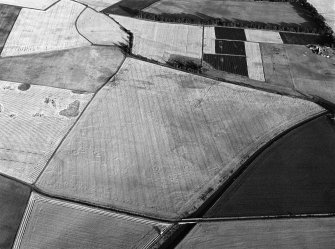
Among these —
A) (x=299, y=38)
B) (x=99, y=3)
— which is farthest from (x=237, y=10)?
(x=99, y=3)

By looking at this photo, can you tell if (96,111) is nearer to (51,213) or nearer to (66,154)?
(66,154)

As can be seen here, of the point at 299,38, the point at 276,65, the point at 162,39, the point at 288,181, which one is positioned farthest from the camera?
the point at 299,38

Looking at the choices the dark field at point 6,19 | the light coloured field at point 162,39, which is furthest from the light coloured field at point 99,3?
the dark field at point 6,19

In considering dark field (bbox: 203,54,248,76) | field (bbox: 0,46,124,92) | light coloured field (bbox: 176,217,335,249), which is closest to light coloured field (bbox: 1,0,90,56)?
field (bbox: 0,46,124,92)

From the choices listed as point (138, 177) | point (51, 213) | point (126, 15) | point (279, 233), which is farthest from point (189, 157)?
point (126, 15)

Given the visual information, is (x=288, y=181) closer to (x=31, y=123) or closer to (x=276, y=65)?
(x=276, y=65)

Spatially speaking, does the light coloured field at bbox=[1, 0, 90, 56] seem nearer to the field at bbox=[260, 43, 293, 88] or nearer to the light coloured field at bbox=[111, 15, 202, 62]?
the light coloured field at bbox=[111, 15, 202, 62]
